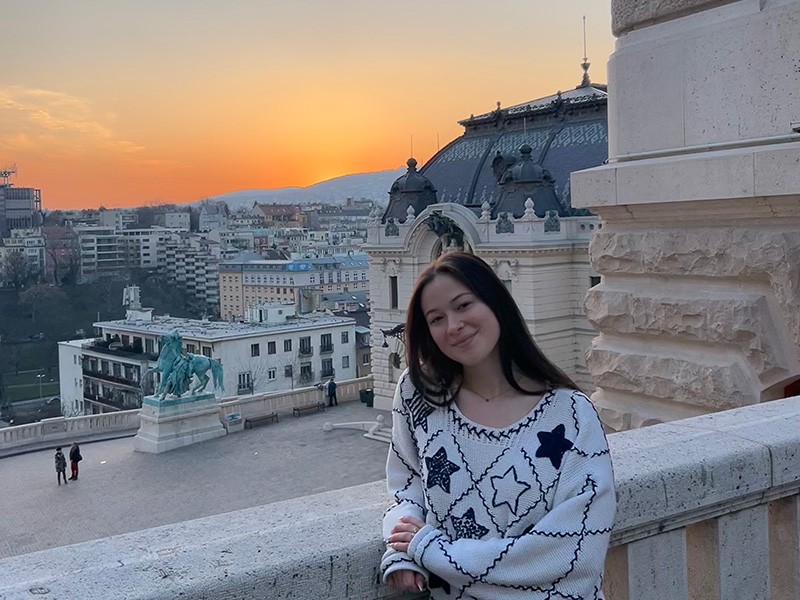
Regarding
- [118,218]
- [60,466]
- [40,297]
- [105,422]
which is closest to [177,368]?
[105,422]

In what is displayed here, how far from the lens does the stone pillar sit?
3992mm

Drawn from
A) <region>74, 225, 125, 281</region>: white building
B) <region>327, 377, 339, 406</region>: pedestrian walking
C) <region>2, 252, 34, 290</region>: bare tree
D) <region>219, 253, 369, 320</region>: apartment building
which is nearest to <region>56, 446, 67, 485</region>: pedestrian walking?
<region>327, 377, 339, 406</region>: pedestrian walking

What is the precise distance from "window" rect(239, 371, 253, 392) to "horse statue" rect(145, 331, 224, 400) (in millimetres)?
15501

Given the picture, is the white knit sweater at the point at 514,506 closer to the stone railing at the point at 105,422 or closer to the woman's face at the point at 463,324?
the woman's face at the point at 463,324

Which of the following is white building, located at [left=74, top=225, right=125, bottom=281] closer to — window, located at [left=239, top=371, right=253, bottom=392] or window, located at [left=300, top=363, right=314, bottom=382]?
window, located at [left=300, top=363, right=314, bottom=382]

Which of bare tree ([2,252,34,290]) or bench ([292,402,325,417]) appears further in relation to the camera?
bare tree ([2,252,34,290])

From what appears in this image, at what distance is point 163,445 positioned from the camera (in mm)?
22594

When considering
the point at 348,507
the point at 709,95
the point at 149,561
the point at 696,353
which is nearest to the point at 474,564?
the point at 348,507

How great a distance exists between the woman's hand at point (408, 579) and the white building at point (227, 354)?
36946 mm

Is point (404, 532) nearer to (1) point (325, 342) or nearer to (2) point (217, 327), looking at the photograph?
(2) point (217, 327)

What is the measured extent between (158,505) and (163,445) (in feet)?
16.3

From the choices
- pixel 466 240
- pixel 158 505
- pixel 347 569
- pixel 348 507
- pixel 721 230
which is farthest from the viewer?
pixel 466 240

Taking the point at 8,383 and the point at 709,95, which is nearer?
the point at 709,95

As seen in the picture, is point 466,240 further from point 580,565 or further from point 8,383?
point 8,383
